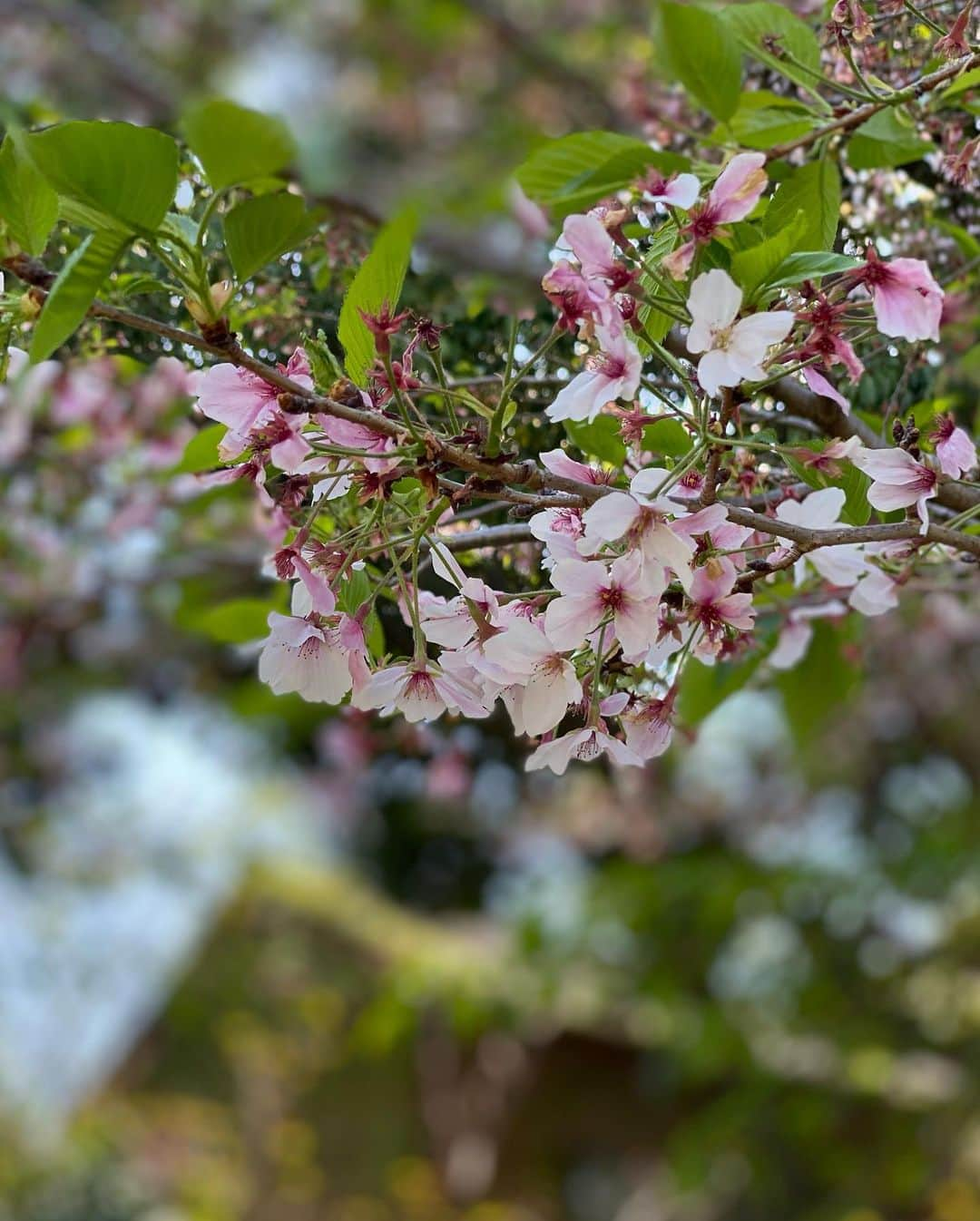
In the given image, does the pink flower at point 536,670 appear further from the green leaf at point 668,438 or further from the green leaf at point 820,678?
the green leaf at point 820,678

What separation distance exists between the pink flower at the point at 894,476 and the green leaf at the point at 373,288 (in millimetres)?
154

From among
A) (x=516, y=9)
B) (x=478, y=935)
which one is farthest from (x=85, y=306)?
(x=516, y=9)

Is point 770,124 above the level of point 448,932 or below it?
above

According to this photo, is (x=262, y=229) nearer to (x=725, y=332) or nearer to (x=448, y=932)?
(x=725, y=332)

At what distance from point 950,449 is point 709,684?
26 cm

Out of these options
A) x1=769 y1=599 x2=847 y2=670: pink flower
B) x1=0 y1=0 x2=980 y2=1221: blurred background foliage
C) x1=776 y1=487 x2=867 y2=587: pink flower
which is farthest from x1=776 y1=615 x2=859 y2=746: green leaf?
x1=0 y1=0 x2=980 y2=1221: blurred background foliage

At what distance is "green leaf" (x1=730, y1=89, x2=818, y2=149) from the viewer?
51 cm

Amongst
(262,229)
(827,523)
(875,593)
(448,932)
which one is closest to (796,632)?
(875,593)

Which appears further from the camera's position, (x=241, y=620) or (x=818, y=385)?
(x=241, y=620)

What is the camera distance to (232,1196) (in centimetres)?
238

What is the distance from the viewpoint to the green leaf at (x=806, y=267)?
→ 1.10ft

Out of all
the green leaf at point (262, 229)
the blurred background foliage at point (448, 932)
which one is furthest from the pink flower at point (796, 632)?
the blurred background foliage at point (448, 932)

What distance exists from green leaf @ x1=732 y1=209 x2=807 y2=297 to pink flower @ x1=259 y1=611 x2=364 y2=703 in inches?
6.3

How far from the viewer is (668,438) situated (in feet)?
1.36
